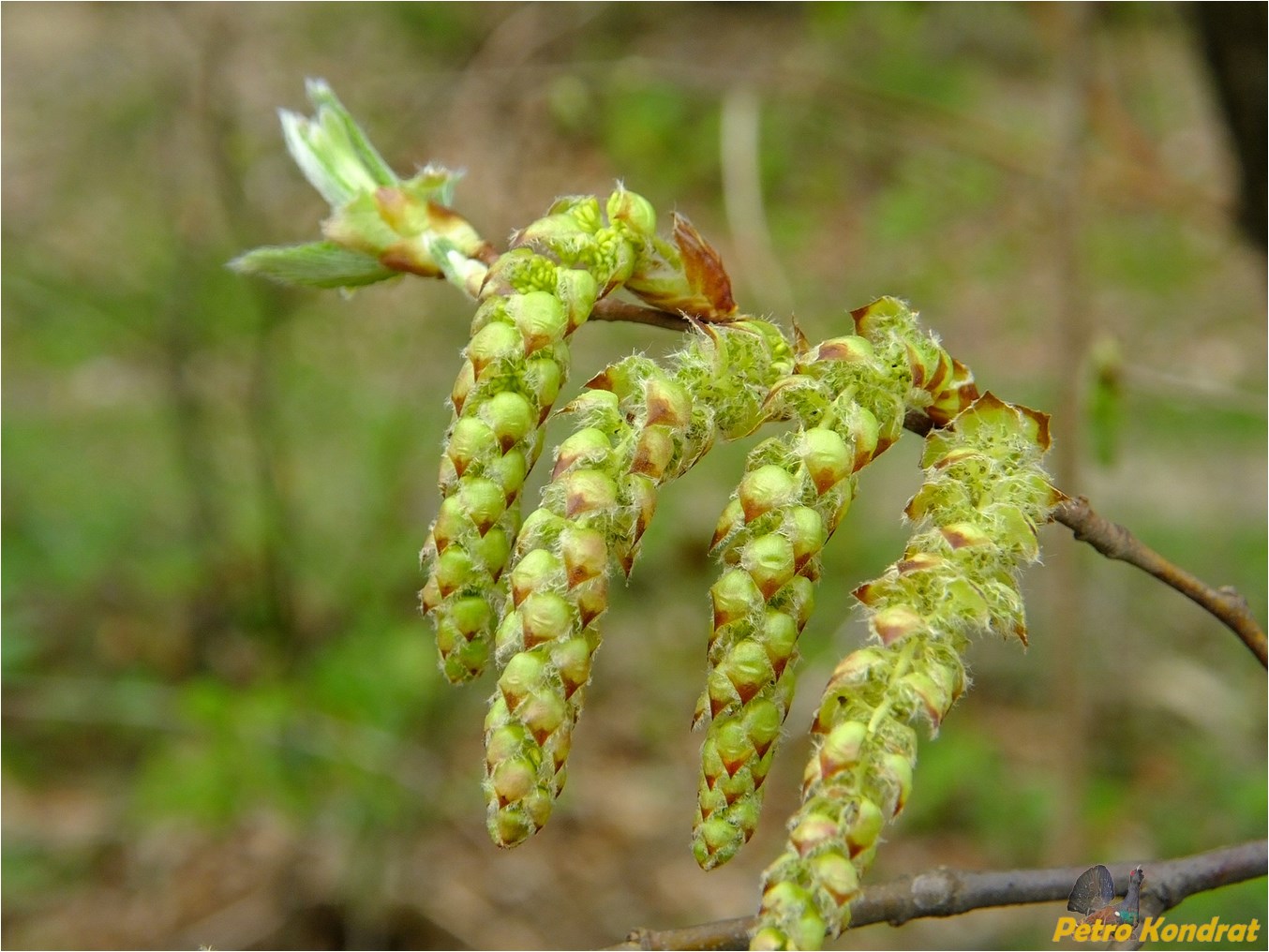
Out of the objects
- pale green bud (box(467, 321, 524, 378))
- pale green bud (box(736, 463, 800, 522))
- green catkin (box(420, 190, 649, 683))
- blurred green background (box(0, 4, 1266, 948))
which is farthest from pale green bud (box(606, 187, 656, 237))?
blurred green background (box(0, 4, 1266, 948))

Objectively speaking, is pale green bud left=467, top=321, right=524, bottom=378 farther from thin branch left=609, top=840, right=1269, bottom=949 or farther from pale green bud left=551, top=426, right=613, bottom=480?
thin branch left=609, top=840, right=1269, bottom=949

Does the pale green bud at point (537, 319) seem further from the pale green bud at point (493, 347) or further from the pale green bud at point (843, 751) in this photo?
the pale green bud at point (843, 751)

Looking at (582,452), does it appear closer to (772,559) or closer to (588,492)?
(588,492)

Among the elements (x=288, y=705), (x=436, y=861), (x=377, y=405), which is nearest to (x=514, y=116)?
(x=377, y=405)

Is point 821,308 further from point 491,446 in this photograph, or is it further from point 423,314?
point 491,446

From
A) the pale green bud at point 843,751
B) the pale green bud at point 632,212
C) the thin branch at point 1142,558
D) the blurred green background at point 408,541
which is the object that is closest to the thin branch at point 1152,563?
the thin branch at point 1142,558
